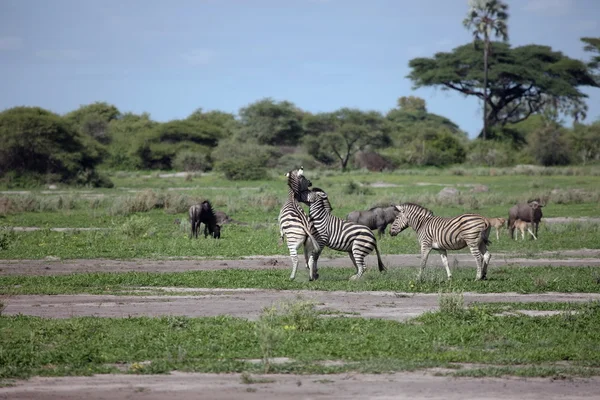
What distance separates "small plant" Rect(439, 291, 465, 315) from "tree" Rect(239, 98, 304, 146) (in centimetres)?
6236

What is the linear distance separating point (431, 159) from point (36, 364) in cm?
5965

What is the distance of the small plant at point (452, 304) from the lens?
12.8 metres

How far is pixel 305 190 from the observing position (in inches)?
704

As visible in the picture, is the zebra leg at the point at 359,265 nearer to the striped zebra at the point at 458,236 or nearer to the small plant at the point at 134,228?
the striped zebra at the point at 458,236

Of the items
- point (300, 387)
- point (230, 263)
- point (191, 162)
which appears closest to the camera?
Answer: point (300, 387)

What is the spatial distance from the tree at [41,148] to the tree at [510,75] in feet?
121

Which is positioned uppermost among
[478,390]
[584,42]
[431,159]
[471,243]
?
[584,42]

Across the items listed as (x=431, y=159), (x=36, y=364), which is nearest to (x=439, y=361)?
(x=36, y=364)

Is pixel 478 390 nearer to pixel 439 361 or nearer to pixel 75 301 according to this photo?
pixel 439 361

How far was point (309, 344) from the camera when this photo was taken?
11.2 m

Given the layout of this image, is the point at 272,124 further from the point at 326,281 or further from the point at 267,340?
the point at 267,340

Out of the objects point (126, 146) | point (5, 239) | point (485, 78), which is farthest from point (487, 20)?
point (5, 239)

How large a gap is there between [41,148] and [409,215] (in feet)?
123

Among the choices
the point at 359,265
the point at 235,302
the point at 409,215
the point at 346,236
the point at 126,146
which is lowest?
the point at 235,302
